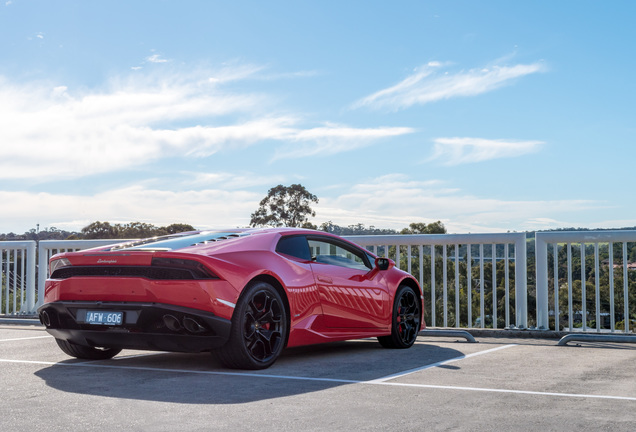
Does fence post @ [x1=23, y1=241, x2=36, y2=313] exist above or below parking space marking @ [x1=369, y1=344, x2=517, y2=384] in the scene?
above

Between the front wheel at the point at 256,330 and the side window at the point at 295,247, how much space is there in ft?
1.73

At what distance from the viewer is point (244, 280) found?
250 inches

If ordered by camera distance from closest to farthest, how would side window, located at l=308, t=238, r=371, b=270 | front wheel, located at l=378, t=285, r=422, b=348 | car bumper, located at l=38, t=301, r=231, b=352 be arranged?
car bumper, located at l=38, t=301, r=231, b=352 → side window, located at l=308, t=238, r=371, b=270 → front wheel, located at l=378, t=285, r=422, b=348

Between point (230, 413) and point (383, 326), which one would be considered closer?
point (230, 413)

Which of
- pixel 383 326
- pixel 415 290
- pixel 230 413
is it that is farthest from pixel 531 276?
pixel 230 413

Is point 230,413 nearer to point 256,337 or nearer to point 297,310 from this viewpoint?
point 256,337

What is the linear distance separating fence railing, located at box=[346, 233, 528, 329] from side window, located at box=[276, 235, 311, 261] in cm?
345

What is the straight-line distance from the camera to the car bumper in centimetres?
610

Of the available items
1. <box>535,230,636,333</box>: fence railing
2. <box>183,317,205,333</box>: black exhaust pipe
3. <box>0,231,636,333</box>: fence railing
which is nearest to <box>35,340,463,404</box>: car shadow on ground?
<box>183,317,205,333</box>: black exhaust pipe

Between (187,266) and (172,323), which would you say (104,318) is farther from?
(187,266)

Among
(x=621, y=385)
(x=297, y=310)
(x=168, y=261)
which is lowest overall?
(x=621, y=385)

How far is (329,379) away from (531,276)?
578cm

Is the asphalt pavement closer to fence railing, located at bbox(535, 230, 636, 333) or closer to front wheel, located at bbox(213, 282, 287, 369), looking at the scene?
front wheel, located at bbox(213, 282, 287, 369)

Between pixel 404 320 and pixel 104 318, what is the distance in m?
3.56
